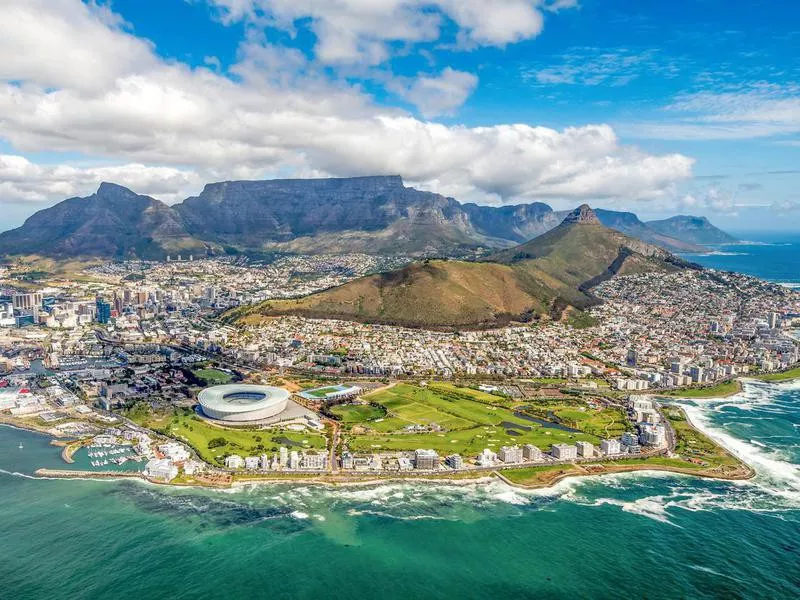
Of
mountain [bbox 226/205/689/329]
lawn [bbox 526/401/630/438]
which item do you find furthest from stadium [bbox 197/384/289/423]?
mountain [bbox 226/205/689/329]

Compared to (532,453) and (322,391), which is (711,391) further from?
(322,391)

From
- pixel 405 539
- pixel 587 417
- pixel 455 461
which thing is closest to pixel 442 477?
pixel 455 461

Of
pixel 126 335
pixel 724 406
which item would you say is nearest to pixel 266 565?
pixel 724 406

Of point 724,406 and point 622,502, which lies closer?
point 622,502

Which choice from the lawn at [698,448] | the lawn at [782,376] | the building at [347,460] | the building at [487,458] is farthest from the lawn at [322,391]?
the lawn at [782,376]

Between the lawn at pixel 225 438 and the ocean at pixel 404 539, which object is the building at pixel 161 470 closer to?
the ocean at pixel 404 539

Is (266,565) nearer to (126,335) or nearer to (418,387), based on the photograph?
(418,387)

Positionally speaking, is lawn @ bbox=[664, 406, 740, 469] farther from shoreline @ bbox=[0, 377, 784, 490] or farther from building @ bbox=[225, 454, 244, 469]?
building @ bbox=[225, 454, 244, 469]
